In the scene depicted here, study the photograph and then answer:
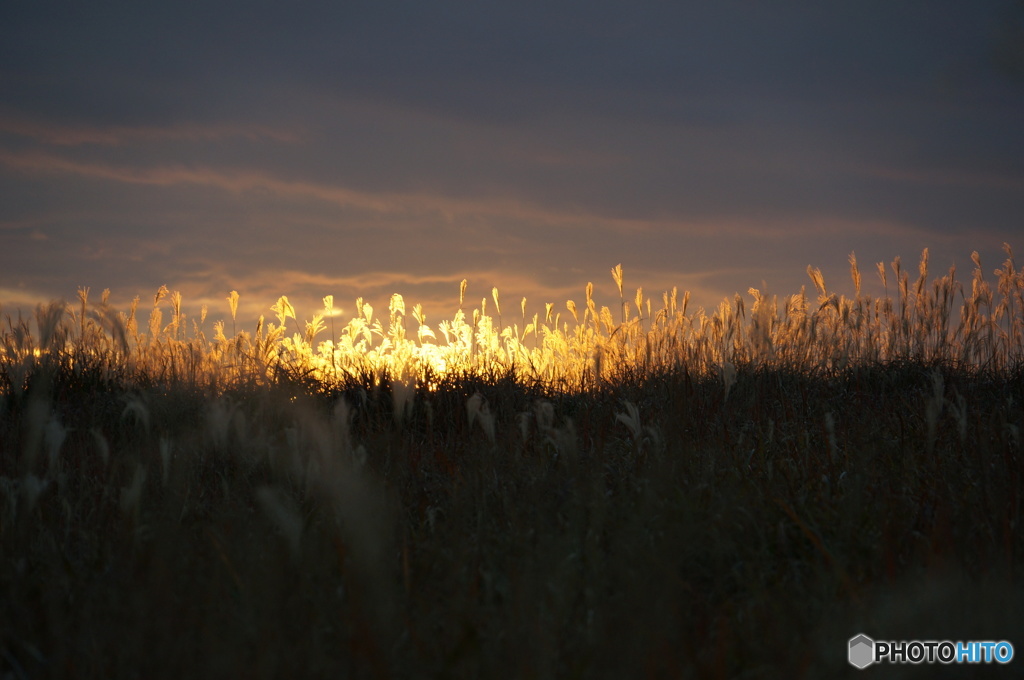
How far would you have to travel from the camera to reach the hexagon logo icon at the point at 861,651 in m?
1.68

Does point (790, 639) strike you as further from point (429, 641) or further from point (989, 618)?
point (429, 641)

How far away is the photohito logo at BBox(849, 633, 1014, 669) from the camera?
1723mm

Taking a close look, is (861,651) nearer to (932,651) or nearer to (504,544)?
(932,651)

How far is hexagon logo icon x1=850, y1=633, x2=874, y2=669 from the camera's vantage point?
5.50ft

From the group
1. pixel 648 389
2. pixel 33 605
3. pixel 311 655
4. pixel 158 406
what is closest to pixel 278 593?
pixel 311 655

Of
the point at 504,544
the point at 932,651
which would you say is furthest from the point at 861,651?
the point at 504,544

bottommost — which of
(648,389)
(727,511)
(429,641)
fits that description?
(429,641)

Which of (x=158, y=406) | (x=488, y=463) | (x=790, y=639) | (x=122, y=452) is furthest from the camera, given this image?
(x=158, y=406)

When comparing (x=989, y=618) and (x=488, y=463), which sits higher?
(x=488, y=463)

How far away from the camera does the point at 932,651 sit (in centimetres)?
176

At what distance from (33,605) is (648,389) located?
4102mm

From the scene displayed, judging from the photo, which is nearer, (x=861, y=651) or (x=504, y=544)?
(x=861, y=651)

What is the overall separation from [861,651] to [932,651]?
20 centimetres

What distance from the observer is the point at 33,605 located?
210 cm
